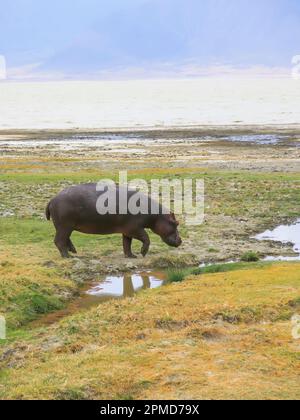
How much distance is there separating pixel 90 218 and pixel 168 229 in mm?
2040

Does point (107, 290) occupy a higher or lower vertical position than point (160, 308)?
lower

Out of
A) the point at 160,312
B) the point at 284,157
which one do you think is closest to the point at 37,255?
the point at 160,312

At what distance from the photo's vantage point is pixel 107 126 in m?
83.3

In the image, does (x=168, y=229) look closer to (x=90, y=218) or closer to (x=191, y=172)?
(x=90, y=218)

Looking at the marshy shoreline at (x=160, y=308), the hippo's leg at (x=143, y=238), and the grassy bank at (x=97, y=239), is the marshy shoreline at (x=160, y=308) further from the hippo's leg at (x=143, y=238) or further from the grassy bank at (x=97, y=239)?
the hippo's leg at (x=143, y=238)

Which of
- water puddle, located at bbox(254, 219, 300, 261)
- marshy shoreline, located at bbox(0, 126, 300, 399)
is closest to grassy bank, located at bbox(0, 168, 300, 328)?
marshy shoreline, located at bbox(0, 126, 300, 399)

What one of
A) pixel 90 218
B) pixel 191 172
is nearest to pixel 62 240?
pixel 90 218

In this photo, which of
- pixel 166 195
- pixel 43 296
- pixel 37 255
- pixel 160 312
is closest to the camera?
pixel 160 312

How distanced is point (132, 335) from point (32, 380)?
225 cm

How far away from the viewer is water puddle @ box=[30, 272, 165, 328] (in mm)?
14352

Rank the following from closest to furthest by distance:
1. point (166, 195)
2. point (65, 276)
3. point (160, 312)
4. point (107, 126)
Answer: point (160, 312) < point (65, 276) < point (166, 195) < point (107, 126)

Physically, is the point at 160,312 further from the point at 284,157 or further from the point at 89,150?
the point at 89,150

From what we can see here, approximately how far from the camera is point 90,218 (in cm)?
1869

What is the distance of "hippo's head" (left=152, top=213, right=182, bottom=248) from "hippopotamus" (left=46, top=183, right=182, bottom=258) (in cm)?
25
